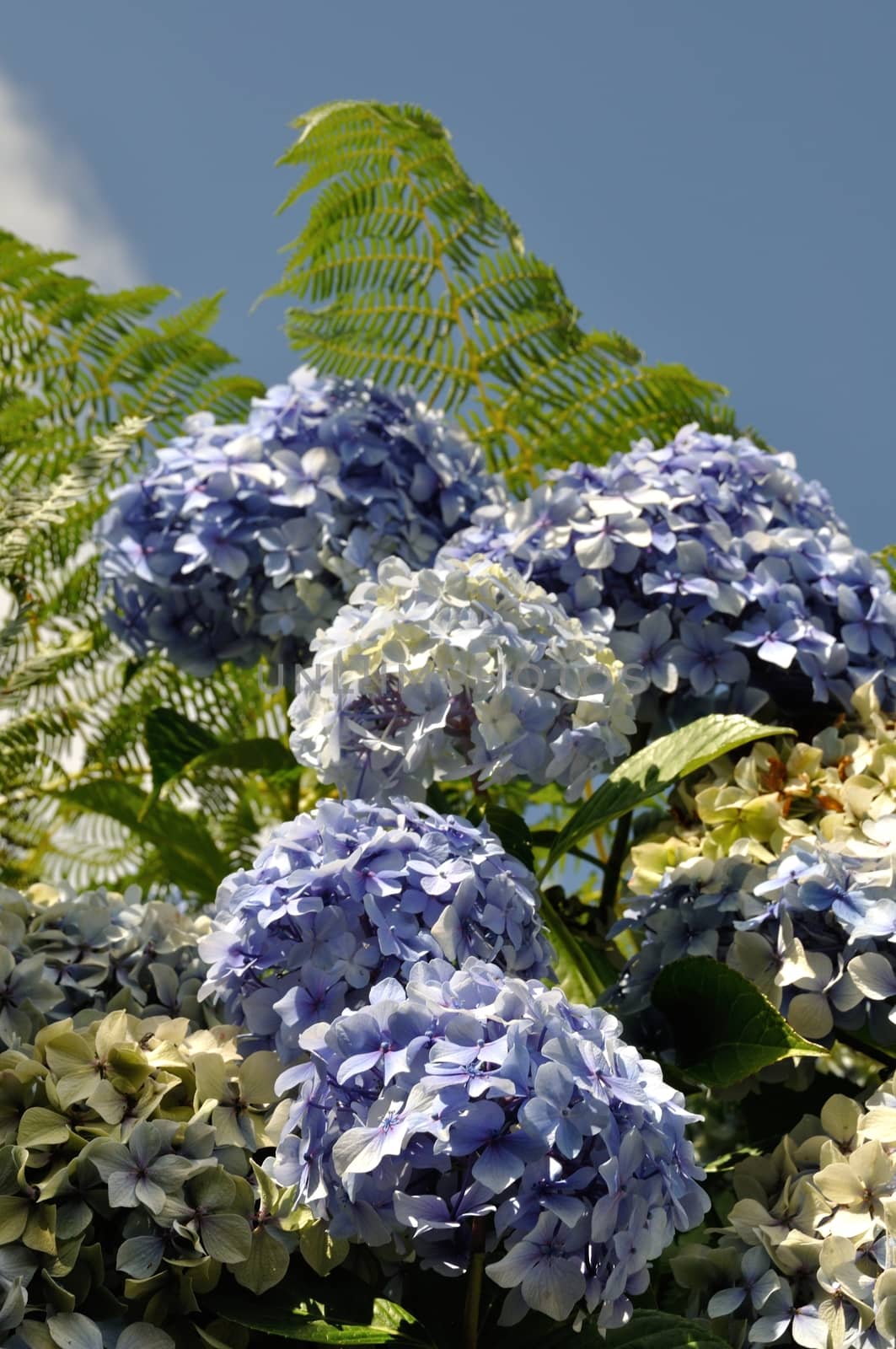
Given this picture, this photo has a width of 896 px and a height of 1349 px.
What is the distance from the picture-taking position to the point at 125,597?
5.04 ft

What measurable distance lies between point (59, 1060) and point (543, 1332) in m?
0.37

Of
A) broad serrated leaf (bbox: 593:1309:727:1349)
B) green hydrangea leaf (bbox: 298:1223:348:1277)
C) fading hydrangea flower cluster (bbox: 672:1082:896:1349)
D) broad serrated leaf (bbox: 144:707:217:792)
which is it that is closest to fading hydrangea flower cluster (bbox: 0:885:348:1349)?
green hydrangea leaf (bbox: 298:1223:348:1277)

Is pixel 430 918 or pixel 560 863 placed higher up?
pixel 560 863

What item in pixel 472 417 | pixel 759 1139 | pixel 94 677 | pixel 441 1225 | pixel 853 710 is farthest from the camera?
pixel 94 677

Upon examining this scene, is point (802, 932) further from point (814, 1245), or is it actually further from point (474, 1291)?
point (474, 1291)

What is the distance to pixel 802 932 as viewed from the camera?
1082mm

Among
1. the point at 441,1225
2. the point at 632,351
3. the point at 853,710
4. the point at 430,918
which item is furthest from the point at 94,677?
the point at 441,1225

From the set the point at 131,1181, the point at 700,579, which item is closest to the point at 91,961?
the point at 131,1181

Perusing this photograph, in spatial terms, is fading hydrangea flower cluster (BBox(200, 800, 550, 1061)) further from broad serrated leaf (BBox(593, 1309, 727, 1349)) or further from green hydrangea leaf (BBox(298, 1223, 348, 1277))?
broad serrated leaf (BBox(593, 1309, 727, 1349))

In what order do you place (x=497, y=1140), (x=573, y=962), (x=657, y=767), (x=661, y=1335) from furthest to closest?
(x=573, y=962) → (x=657, y=767) → (x=661, y=1335) → (x=497, y=1140)

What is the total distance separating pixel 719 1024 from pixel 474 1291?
0.30m

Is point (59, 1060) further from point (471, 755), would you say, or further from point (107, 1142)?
point (471, 755)

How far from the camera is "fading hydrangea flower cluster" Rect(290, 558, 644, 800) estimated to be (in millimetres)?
1068

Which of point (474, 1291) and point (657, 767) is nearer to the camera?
point (474, 1291)
